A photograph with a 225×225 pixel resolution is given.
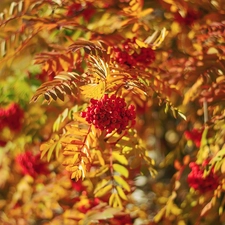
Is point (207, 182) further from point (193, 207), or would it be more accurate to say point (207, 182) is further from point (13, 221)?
point (13, 221)

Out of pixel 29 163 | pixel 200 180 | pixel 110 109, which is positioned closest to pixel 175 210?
pixel 200 180

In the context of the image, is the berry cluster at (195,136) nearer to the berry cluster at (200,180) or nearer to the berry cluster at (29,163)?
the berry cluster at (200,180)

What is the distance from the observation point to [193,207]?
1.32m

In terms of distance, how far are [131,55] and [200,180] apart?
0.31m

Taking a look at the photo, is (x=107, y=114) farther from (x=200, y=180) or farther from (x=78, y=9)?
(x=78, y=9)

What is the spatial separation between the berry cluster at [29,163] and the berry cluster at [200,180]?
0.45 meters

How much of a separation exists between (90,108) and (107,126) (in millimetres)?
40

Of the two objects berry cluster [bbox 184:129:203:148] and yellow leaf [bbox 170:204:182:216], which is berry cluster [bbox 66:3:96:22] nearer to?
berry cluster [bbox 184:129:203:148]

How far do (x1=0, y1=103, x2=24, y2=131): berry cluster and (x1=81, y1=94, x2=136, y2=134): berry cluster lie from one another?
611mm

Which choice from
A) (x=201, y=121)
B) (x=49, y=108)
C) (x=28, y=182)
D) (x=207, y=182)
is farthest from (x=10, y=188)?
(x=207, y=182)

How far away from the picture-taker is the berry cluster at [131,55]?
105cm

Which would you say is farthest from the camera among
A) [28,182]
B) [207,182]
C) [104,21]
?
[28,182]

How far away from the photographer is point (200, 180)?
120cm

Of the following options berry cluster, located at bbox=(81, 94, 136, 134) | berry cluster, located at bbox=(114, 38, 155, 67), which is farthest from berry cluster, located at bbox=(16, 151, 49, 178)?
berry cluster, located at bbox=(81, 94, 136, 134)
